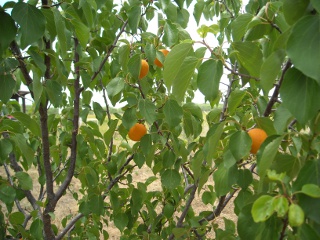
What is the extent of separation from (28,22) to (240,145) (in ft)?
1.93

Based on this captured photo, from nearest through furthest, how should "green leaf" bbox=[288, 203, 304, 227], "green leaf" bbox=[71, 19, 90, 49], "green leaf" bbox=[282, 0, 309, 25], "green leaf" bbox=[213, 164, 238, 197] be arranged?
"green leaf" bbox=[288, 203, 304, 227]
"green leaf" bbox=[282, 0, 309, 25]
"green leaf" bbox=[213, 164, 238, 197]
"green leaf" bbox=[71, 19, 90, 49]

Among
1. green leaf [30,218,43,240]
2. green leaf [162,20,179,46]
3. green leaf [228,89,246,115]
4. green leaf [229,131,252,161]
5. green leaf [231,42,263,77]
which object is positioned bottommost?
green leaf [30,218,43,240]

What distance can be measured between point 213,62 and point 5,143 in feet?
2.56

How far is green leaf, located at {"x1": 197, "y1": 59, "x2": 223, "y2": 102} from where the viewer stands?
79cm

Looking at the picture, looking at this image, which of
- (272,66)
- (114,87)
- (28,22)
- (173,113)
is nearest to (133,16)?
(114,87)

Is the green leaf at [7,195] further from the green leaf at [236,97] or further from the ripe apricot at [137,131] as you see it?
the green leaf at [236,97]

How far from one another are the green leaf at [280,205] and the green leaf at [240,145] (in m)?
0.27

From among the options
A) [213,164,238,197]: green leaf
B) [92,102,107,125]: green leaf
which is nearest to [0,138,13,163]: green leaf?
[92,102,107,125]: green leaf

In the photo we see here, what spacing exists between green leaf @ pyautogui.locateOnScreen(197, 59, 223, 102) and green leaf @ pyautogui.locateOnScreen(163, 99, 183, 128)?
14.5 inches

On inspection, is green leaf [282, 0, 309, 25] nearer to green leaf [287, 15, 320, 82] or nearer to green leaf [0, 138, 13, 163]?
green leaf [287, 15, 320, 82]

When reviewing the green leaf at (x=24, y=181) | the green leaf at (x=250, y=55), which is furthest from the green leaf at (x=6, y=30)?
the green leaf at (x=24, y=181)

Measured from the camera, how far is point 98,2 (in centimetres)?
110

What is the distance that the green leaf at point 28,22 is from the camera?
0.80m

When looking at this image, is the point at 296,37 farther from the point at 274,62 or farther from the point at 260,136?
the point at 260,136
